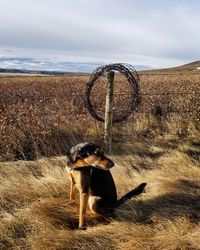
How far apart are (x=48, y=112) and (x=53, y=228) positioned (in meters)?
5.03

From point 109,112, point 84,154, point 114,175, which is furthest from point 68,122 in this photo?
point 84,154

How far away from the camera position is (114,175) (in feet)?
23.5

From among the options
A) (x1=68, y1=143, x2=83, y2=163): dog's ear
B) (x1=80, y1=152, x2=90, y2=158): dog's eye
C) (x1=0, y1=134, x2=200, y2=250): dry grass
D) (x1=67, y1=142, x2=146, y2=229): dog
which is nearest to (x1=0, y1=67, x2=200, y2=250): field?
(x1=0, y1=134, x2=200, y2=250): dry grass

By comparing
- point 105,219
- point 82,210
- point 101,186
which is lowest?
point 105,219

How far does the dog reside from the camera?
5.38 meters

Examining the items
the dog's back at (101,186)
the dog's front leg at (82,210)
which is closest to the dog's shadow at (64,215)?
the dog's front leg at (82,210)

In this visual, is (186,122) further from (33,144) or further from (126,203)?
(126,203)

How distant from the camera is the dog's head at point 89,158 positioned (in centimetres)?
532

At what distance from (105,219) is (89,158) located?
0.80 metres

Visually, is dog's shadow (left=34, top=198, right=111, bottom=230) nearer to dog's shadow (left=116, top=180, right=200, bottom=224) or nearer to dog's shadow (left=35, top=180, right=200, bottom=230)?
dog's shadow (left=35, top=180, right=200, bottom=230)

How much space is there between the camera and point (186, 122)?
412 inches

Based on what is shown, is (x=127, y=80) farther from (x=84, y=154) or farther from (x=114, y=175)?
(x=84, y=154)

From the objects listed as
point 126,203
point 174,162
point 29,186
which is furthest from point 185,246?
point 174,162

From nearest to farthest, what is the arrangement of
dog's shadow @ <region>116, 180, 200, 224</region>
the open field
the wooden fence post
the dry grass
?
1. the dry grass
2. dog's shadow @ <region>116, 180, 200, 224</region>
3. the open field
4. the wooden fence post
